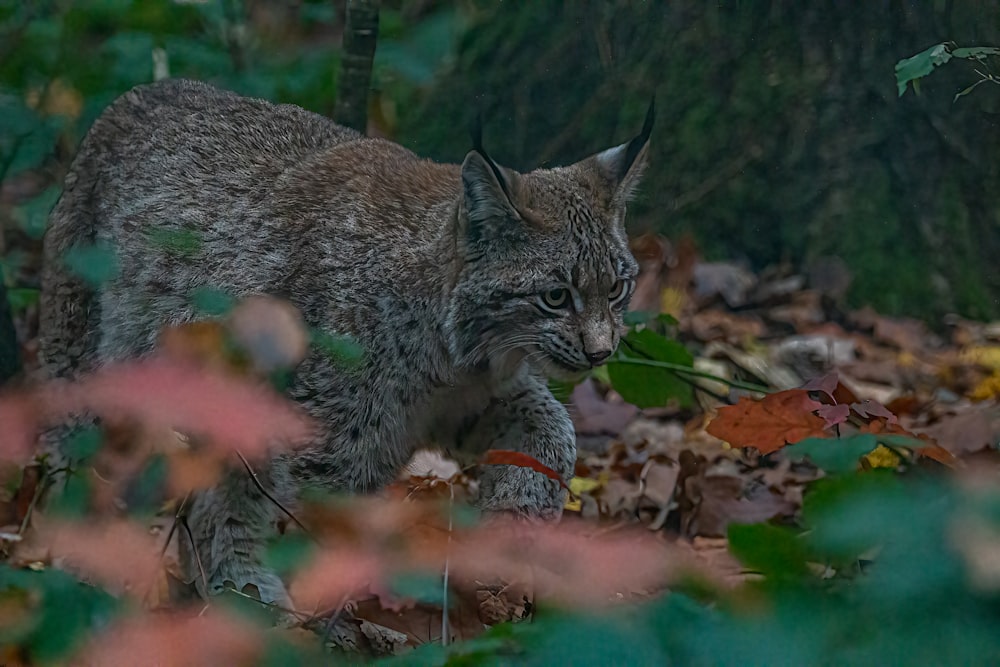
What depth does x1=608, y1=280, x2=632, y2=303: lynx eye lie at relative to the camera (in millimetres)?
4043

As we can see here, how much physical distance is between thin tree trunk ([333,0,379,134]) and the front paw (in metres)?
2.51

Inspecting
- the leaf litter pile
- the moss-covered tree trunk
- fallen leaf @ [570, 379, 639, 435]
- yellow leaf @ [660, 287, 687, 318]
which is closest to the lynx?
the leaf litter pile

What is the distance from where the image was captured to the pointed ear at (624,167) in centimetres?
419

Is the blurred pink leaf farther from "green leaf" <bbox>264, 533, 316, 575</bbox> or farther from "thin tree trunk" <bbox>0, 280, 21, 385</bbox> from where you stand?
"thin tree trunk" <bbox>0, 280, 21, 385</bbox>

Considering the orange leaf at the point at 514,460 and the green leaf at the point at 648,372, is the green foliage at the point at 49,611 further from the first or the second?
the green leaf at the point at 648,372

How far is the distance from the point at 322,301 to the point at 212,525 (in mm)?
806

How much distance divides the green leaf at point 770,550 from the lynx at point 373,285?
7.50 ft

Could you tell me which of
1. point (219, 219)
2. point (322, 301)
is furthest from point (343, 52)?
point (322, 301)

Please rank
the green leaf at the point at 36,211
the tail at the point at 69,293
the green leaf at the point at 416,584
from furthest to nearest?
the green leaf at the point at 36,211
the tail at the point at 69,293
the green leaf at the point at 416,584

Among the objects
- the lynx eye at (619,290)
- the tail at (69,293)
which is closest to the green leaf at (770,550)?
the lynx eye at (619,290)

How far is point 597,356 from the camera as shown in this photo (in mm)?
3818

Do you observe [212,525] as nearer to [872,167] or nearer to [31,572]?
[31,572]

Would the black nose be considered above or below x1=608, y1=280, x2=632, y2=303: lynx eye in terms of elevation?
below

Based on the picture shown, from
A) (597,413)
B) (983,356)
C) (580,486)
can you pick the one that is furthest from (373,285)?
(983,356)
